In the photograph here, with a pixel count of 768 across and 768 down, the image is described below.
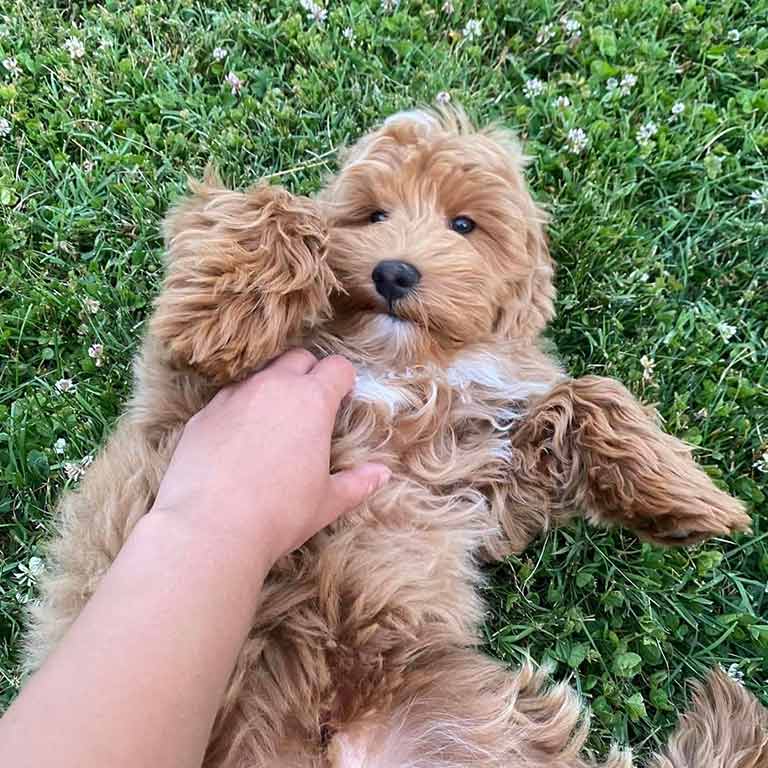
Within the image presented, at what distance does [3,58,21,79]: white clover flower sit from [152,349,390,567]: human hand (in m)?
2.62

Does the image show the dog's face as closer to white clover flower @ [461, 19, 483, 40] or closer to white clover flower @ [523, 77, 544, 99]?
white clover flower @ [523, 77, 544, 99]

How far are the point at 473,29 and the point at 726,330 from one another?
200 centimetres

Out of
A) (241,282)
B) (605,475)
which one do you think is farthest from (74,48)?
(605,475)

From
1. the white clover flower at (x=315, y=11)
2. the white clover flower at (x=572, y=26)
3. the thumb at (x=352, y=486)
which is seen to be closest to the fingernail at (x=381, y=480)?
the thumb at (x=352, y=486)

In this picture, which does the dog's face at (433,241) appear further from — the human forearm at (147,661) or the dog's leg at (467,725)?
the dog's leg at (467,725)

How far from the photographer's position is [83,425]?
2939 mm

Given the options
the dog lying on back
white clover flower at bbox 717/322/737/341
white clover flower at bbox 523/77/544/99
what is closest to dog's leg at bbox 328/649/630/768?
the dog lying on back

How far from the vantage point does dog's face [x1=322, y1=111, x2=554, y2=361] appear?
7.16 ft

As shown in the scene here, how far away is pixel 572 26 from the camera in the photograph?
12.2 ft

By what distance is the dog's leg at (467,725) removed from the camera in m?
1.98

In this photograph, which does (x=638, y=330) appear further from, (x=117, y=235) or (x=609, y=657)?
(x=117, y=235)

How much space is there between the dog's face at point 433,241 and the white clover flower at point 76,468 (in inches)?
48.7

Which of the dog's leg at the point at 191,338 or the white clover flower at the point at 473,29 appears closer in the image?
the dog's leg at the point at 191,338

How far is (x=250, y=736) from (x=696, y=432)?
2080mm
